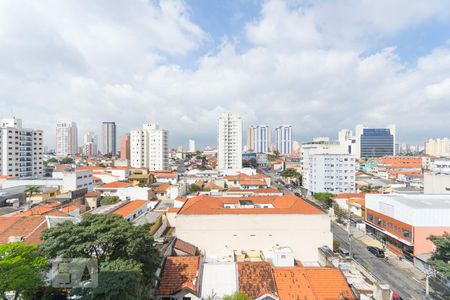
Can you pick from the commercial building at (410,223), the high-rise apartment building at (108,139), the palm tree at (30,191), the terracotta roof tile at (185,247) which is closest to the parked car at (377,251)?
the commercial building at (410,223)

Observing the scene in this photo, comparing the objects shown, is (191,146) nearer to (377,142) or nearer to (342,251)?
(377,142)

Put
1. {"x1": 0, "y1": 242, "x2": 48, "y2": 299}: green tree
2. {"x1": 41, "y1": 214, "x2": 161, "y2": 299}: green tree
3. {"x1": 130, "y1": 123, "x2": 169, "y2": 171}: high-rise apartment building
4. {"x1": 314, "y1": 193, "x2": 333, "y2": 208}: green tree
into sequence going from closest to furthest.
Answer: {"x1": 0, "y1": 242, "x2": 48, "y2": 299}: green tree
{"x1": 41, "y1": 214, "x2": 161, "y2": 299}: green tree
{"x1": 314, "y1": 193, "x2": 333, "y2": 208}: green tree
{"x1": 130, "y1": 123, "x2": 169, "y2": 171}: high-rise apartment building

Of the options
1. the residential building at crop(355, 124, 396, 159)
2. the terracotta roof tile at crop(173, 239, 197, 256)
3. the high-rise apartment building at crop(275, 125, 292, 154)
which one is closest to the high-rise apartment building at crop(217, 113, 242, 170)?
the terracotta roof tile at crop(173, 239, 197, 256)

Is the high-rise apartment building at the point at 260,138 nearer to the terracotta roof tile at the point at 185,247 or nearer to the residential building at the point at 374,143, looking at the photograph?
the residential building at the point at 374,143

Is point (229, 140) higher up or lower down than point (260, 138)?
lower down

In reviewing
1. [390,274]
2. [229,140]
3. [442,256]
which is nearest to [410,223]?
[390,274]

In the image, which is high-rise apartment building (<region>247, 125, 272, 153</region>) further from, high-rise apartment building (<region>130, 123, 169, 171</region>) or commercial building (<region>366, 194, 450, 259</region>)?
commercial building (<region>366, 194, 450, 259</region>)
